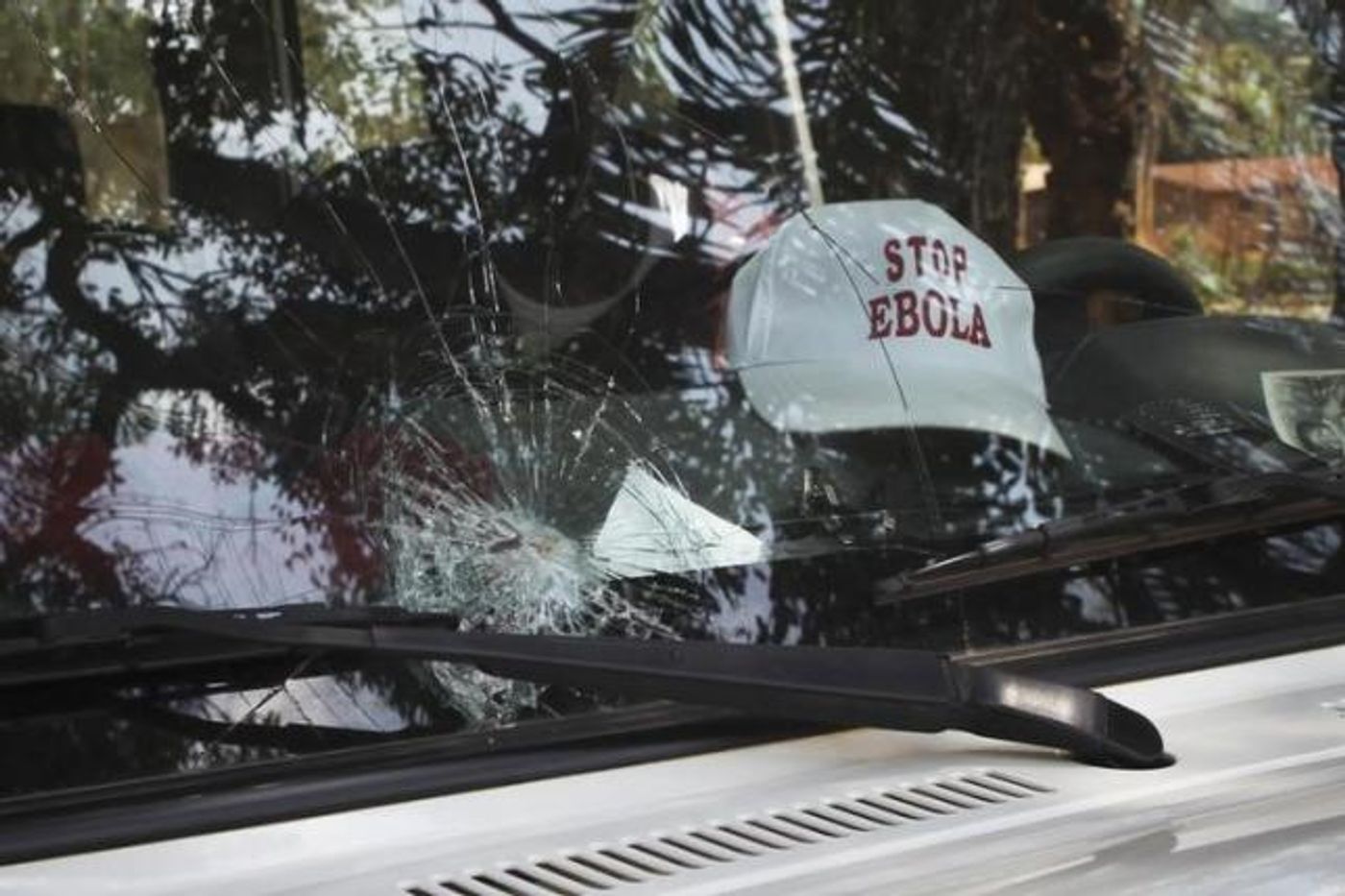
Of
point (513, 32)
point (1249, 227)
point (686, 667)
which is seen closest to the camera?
point (686, 667)

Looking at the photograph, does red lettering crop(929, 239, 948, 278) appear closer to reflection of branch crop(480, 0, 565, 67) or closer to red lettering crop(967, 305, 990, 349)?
red lettering crop(967, 305, 990, 349)

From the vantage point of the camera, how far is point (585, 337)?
2240 millimetres

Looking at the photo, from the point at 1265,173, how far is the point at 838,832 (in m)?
1.80

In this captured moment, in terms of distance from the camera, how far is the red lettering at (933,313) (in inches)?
95.0

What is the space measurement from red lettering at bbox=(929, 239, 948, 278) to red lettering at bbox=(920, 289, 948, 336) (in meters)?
0.03

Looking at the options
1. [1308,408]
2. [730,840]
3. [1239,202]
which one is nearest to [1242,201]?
[1239,202]

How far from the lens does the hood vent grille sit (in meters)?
1.53

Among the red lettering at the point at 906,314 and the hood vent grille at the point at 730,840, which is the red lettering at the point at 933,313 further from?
the hood vent grille at the point at 730,840

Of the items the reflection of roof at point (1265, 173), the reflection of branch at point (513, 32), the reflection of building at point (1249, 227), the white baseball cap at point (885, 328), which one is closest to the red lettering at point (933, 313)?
the white baseball cap at point (885, 328)

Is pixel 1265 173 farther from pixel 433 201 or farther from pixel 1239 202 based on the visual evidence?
pixel 433 201

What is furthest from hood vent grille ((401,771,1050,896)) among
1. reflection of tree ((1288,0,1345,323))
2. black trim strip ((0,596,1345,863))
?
reflection of tree ((1288,0,1345,323))

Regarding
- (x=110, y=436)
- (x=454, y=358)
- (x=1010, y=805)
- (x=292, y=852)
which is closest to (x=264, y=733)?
(x=292, y=852)

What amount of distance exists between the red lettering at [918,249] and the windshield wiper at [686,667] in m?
0.84

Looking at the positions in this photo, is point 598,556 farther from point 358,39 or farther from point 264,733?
point 358,39
